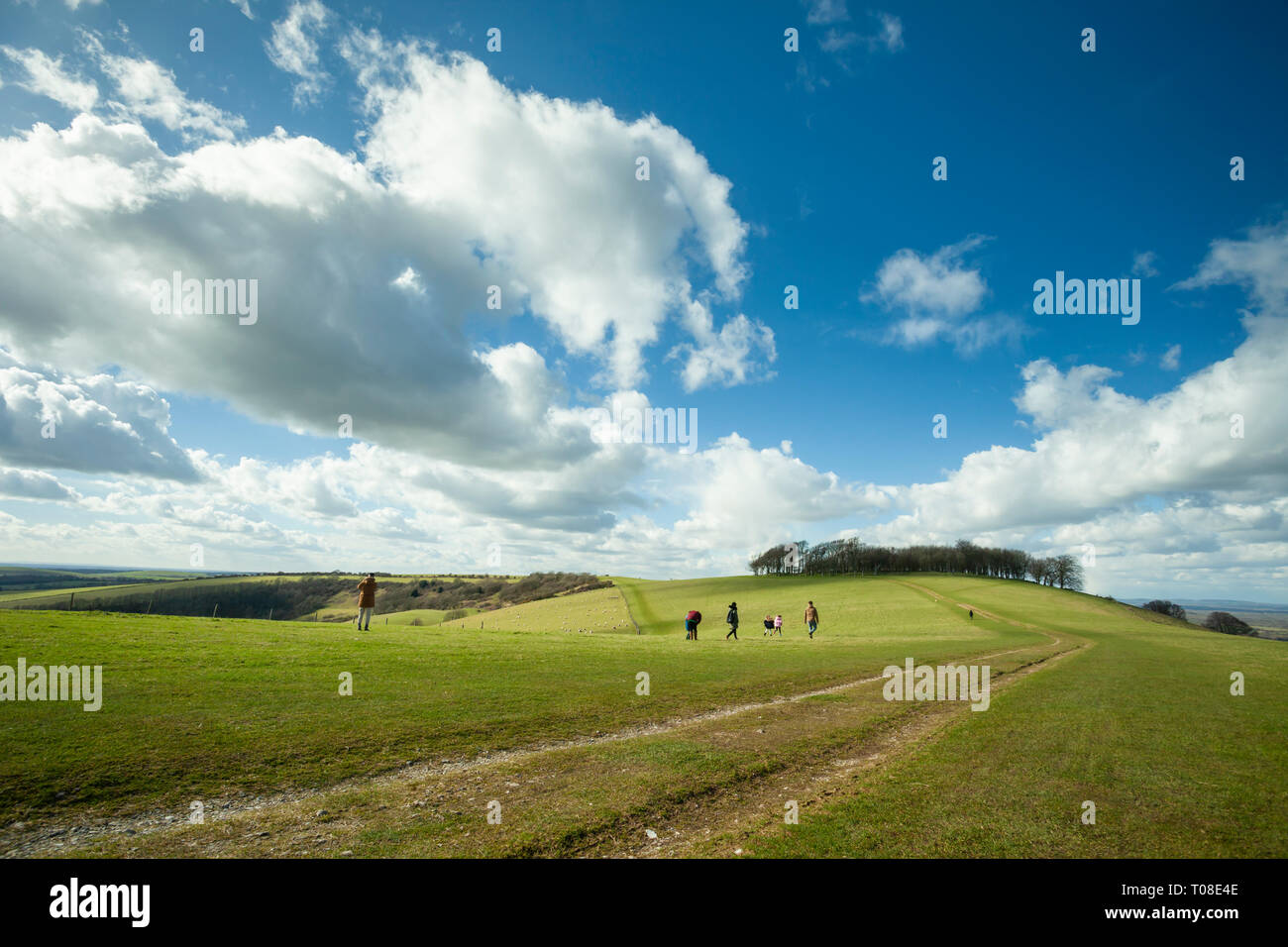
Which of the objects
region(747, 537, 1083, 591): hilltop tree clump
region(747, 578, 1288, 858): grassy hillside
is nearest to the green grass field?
region(747, 578, 1288, 858): grassy hillside

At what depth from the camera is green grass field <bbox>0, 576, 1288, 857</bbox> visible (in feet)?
24.0

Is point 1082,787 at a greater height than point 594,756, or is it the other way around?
point 1082,787

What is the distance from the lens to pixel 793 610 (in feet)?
257

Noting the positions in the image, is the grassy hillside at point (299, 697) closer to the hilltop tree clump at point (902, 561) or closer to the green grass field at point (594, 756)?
the green grass field at point (594, 756)

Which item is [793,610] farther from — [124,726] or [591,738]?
[124,726]

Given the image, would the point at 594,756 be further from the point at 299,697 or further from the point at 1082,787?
the point at 1082,787

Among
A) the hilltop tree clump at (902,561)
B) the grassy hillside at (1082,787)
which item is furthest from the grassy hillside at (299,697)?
the hilltop tree clump at (902,561)

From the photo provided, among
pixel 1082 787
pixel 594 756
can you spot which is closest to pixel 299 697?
pixel 594 756

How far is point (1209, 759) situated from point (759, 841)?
10.7 meters

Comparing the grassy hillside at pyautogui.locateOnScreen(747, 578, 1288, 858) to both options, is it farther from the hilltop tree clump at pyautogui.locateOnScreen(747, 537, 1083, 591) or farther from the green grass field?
the hilltop tree clump at pyautogui.locateOnScreen(747, 537, 1083, 591)

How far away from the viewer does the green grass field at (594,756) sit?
7320 millimetres

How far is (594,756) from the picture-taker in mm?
10898

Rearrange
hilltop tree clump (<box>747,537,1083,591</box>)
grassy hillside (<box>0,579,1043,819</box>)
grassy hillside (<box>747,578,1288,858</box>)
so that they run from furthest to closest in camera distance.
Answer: hilltop tree clump (<box>747,537,1083,591</box>), grassy hillside (<box>0,579,1043,819</box>), grassy hillside (<box>747,578,1288,858</box>)
